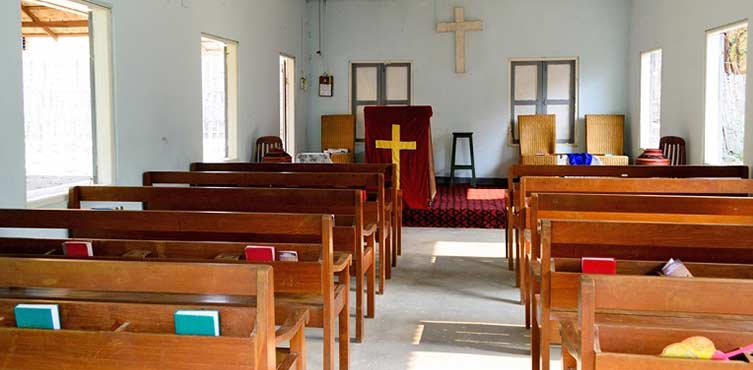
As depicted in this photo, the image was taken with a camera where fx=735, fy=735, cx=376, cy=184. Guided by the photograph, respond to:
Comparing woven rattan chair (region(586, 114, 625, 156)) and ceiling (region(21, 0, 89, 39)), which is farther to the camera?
woven rattan chair (region(586, 114, 625, 156))

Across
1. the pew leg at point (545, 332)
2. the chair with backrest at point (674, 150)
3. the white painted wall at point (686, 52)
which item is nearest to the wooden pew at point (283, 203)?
the pew leg at point (545, 332)

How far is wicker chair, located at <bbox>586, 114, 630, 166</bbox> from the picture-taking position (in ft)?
32.7

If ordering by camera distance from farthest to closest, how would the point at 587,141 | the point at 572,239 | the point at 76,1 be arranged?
the point at 587,141, the point at 76,1, the point at 572,239

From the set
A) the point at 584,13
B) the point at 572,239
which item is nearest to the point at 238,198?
the point at 572,239

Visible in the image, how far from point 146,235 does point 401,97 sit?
719 cm

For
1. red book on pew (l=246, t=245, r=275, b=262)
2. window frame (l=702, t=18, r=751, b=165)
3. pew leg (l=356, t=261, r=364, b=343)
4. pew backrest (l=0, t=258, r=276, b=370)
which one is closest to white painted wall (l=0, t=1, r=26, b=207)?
red book on pew (l=246, t=245, r=275, b=262)

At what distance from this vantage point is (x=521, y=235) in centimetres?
457

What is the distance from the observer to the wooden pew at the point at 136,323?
1.67 m

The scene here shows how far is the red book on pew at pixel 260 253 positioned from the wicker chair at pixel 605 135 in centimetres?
793

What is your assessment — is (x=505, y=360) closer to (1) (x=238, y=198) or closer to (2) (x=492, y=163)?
(1) (x=238, y=198)

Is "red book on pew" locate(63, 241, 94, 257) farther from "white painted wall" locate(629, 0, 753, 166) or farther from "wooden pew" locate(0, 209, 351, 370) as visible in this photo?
"white painted wall" locate(629, 0, 753, 166)

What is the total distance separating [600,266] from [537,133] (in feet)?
25.4

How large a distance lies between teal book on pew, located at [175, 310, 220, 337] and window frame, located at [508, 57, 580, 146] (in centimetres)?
898

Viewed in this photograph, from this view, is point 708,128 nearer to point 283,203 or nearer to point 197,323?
point 283,203
